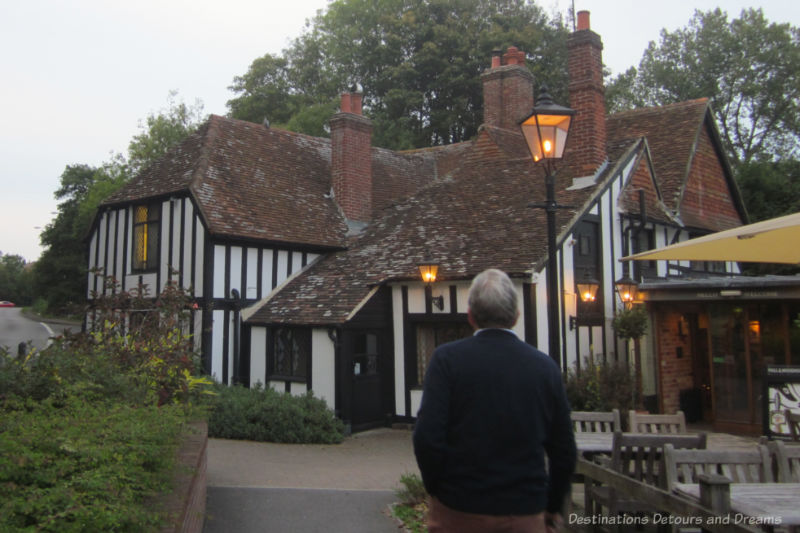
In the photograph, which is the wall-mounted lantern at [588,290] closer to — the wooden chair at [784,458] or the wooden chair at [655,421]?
the wooden chair at [655,421]

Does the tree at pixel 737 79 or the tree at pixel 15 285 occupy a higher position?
the tree at pixel 737 79

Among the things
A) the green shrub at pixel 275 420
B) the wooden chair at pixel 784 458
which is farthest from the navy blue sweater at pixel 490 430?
the green shrub at pixel 275 420

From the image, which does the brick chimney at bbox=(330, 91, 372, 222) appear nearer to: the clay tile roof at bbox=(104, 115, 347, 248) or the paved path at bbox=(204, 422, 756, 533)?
the clay tile roof at bbox=(104, 115, 347, 248)

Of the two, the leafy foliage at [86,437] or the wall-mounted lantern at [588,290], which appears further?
the wall-mounted lantern at [588,290]

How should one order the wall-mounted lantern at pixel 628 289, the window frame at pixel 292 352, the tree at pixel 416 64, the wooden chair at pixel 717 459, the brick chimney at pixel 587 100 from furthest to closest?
the tree at pixel 416 64 → the brick chimney at pixel 587 100 → the window frame at pixel 292 352 → the wall-mounted lantern at pixel 628 289 → the wooden chair at pixel 717 459

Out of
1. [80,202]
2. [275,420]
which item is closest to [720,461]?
[275,420]

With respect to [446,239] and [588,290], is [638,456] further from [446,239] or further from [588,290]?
[446,239]

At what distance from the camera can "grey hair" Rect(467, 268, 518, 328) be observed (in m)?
2.87

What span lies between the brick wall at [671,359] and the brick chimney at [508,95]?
6.80 meters

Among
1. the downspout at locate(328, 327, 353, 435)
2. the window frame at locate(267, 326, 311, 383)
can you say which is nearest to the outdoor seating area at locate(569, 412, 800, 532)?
the downspout at locate(328, 327, 353, 435)

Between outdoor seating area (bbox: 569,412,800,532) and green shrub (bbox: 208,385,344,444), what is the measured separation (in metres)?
6.06

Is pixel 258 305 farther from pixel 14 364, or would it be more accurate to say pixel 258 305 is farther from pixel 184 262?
pixel 14 364

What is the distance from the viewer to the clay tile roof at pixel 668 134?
15.7 metres

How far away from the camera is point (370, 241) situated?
15.0 meters
